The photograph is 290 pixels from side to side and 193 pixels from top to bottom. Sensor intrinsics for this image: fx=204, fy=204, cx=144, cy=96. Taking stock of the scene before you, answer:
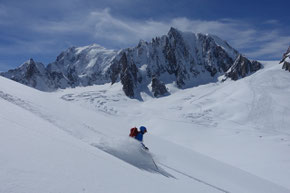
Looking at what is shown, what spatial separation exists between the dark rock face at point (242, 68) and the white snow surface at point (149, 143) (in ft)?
93.7

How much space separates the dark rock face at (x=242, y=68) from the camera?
110 metres

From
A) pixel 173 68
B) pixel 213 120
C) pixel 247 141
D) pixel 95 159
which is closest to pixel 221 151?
pixel 247 141

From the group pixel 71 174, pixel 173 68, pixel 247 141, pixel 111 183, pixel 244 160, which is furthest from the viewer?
pixel 173 68

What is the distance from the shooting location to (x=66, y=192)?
324cm

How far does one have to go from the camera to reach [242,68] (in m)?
111

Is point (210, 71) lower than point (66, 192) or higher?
higher

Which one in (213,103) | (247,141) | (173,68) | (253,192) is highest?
(173,68)

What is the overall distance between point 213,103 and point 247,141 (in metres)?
30.6

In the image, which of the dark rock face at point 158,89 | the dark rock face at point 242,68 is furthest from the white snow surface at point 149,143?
the dark rock face at point 242,68

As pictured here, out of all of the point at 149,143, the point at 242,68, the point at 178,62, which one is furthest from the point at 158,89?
the point at 149,143

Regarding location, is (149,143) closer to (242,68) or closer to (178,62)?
(242,68)

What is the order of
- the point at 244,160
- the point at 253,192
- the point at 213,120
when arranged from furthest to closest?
the point at 213,120
the point at 244,160
the point at 253,192

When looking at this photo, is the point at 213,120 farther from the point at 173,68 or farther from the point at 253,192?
the point at 173,68

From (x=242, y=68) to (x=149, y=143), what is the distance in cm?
11227
